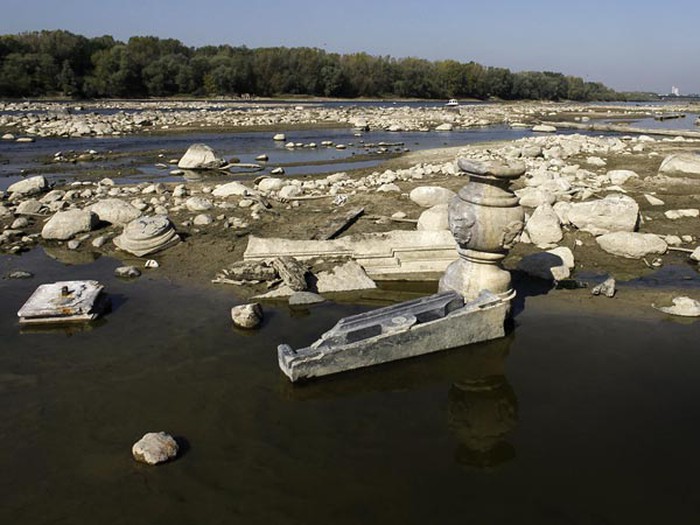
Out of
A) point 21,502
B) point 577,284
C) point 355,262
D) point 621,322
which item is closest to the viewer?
point 21,502

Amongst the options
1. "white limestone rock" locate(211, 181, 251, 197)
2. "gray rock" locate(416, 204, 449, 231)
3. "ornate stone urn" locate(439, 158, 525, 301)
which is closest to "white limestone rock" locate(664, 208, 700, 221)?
"gray rock" locate(416, 204, 449, 231)

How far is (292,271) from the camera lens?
6828mm

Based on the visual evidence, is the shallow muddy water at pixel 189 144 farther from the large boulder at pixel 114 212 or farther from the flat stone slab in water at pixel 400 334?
the flat stone slab in water at pixel 400 334

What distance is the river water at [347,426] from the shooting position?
124 inches

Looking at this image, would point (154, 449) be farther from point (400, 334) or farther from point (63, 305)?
point (63, 305)

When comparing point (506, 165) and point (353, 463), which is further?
point (506, 165)

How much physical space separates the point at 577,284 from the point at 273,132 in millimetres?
28729

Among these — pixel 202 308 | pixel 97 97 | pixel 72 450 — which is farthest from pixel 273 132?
pixel 97 97

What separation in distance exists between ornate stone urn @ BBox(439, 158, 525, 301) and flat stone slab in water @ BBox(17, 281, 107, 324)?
4.16m

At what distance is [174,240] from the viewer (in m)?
8.52

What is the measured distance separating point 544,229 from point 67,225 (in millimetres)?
8323

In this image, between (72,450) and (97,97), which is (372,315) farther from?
(97,97)

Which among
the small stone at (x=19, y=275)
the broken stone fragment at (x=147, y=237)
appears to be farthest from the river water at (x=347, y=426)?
A: the broken stone fragment at (x=147, y=237)

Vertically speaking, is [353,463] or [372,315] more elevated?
[372,315]
